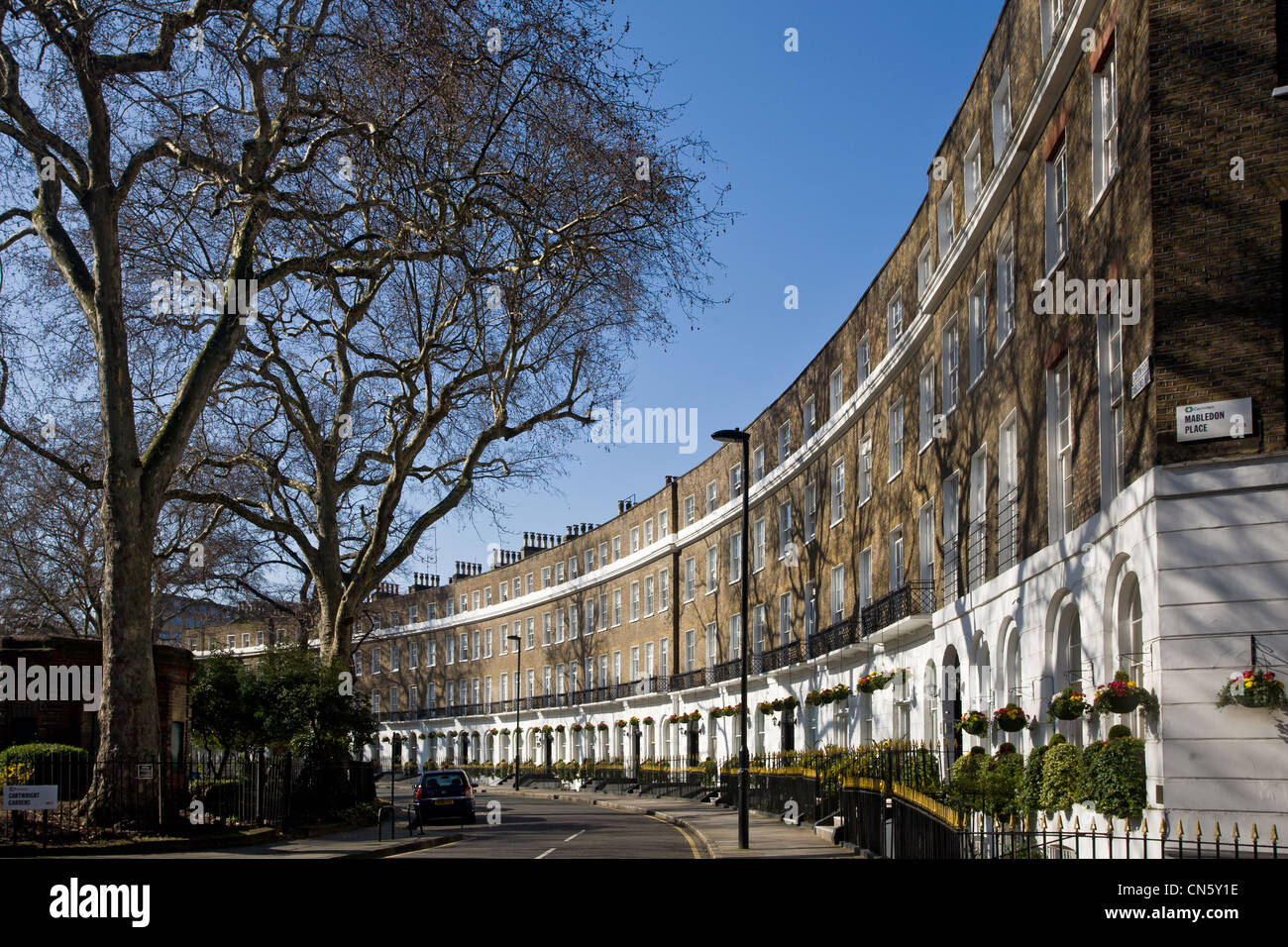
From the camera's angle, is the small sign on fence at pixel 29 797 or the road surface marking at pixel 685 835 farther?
the road surface marking at pixel 685 835

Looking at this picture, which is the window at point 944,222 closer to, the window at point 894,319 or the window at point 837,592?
Answer: the window at point 894,319

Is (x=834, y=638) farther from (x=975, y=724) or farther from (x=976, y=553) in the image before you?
(x=975, y=724)

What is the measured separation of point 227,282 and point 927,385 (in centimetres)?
1574

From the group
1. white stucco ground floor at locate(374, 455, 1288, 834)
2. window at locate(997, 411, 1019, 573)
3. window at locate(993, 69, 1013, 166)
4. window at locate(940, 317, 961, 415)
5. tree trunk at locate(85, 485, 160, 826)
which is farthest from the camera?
window at locate(940, 317, 961, 415)

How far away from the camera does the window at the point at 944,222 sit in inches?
1044

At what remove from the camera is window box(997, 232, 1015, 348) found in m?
20.6

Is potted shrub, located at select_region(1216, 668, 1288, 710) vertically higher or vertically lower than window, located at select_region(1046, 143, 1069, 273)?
lower

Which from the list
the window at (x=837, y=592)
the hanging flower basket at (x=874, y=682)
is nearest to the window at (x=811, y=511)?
the window at (x=837, y=592)

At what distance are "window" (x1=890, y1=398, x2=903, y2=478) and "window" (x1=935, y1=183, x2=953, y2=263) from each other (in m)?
4.90

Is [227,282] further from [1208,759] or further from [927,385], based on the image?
[1208,759]

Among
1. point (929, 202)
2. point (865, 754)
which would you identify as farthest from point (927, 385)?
point (865, 754)

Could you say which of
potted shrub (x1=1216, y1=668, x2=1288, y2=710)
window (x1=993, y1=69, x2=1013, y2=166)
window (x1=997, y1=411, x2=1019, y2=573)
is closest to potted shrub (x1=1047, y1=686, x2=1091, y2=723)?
potted shrub (x1=1216, y1=668, x2=1288, y2=710)

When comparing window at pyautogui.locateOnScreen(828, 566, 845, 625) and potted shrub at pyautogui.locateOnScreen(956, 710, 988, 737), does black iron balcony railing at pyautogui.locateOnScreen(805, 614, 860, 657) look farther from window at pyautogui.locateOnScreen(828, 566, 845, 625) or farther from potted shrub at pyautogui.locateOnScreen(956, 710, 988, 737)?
potted shrub at pyautogui.locateOnScreen(956, 710, 988, 737)

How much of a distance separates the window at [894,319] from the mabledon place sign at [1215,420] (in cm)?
1827
